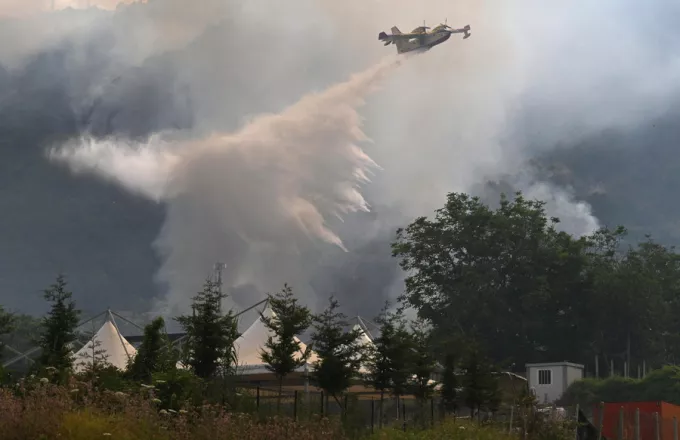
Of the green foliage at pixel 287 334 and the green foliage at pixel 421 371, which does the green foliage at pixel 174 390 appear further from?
the green foliage at pixel 421 371

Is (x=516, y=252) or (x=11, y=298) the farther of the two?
(x=11, y=298)

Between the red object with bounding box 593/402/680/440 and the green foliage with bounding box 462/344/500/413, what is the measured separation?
8.13 m

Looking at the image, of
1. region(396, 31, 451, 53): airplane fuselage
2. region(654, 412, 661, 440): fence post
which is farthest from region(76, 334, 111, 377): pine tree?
region(396, 31, 451, 53): airplane fuselage

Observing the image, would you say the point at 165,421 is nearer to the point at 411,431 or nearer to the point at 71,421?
the point at 71,421

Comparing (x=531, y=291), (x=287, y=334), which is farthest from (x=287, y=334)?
(x=531, y=291)

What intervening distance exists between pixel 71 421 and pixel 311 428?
16.5ft

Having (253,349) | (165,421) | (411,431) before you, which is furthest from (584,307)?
(165,421)

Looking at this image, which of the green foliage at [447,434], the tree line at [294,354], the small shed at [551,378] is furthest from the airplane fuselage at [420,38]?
the green foliage at [447,434]

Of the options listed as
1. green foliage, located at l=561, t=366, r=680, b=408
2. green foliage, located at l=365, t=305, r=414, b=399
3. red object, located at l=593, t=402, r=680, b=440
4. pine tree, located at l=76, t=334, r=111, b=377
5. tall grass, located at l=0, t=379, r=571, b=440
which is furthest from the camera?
green foliage, located at l=561, t=366, r=680, b=408

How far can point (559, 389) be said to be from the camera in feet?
224

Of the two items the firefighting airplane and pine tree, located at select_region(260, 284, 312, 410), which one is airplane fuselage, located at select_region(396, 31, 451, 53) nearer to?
the firefighting airplane

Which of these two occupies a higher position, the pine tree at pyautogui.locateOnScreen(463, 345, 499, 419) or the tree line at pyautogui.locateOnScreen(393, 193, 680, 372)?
the tree line at pyautogui.locateOnScreen(393, 193, 680, 372)

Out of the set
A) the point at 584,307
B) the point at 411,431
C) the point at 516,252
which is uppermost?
the point at 516,252

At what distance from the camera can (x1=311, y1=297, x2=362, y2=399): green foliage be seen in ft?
110
